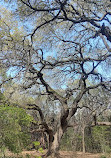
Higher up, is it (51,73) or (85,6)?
(85,6)

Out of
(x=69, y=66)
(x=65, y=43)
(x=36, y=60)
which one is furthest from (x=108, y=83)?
(x=36, y=60)

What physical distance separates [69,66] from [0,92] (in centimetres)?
336

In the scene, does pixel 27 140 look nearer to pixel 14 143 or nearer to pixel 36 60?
pixel 14 143

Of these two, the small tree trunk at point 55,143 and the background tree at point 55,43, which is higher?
the background tree at point 55,43

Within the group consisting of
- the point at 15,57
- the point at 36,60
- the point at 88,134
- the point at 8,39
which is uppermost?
the point at 8,39

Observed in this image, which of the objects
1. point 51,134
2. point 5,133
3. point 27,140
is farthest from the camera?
point 51,134

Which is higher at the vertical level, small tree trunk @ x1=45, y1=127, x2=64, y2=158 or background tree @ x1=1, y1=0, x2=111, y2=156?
background tree @ x1=1, y1=0, x2=111, y2=156

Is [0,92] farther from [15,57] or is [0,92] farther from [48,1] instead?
[48,1]

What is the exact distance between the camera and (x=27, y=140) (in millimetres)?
5977

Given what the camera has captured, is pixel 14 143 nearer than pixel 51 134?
Yes

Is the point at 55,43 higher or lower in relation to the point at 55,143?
higher

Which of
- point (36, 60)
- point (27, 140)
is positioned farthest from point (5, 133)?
point (36, 60)

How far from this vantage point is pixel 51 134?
7.35 meters

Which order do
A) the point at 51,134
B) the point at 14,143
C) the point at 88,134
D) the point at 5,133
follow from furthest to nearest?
the point at 88,134 < the point at 51,134 < the point at 14,143 < the point at 5,133
